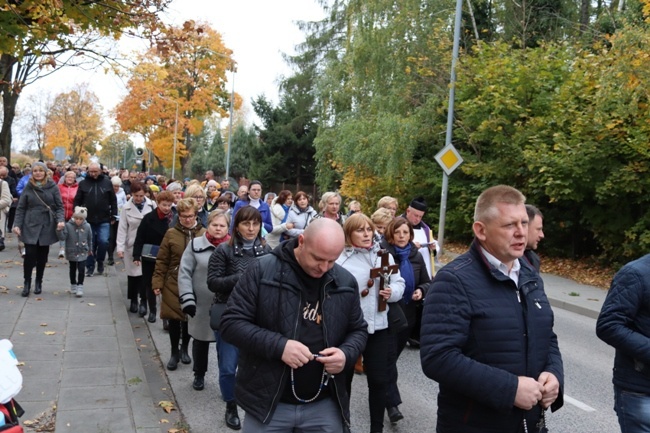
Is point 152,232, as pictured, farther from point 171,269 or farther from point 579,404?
point 579,404

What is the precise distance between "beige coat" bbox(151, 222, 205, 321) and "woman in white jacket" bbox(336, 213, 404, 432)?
2.37 meters

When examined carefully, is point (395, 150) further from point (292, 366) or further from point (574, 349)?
point (292, 366)

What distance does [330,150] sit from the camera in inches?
1207

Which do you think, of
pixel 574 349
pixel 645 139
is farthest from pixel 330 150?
pixel 574 349

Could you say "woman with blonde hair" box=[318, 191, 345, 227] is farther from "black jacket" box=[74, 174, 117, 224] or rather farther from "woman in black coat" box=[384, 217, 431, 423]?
"black jacket" box=[74, 174, 117, 224]

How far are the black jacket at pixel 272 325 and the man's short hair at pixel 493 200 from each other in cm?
84

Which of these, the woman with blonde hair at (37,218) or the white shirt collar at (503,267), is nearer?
the white shirt collar at (503,267)

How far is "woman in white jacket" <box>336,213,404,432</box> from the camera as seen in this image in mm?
4898

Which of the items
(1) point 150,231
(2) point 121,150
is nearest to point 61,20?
(1) point 150,231

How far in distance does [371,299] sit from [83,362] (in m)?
3.44

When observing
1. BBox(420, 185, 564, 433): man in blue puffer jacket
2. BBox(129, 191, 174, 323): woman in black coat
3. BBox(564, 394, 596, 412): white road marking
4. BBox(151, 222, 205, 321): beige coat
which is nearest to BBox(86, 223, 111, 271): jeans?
BBox(129, 191, 174, 323): woman in black coat

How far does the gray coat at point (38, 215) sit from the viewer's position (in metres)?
9.58

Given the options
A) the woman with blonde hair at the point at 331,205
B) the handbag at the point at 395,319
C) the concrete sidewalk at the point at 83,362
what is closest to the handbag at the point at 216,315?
the concrete sidewalk at the point at 83,362

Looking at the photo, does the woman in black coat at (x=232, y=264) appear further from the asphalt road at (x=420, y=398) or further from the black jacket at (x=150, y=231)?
the black jacket at (x=150, y=231)
